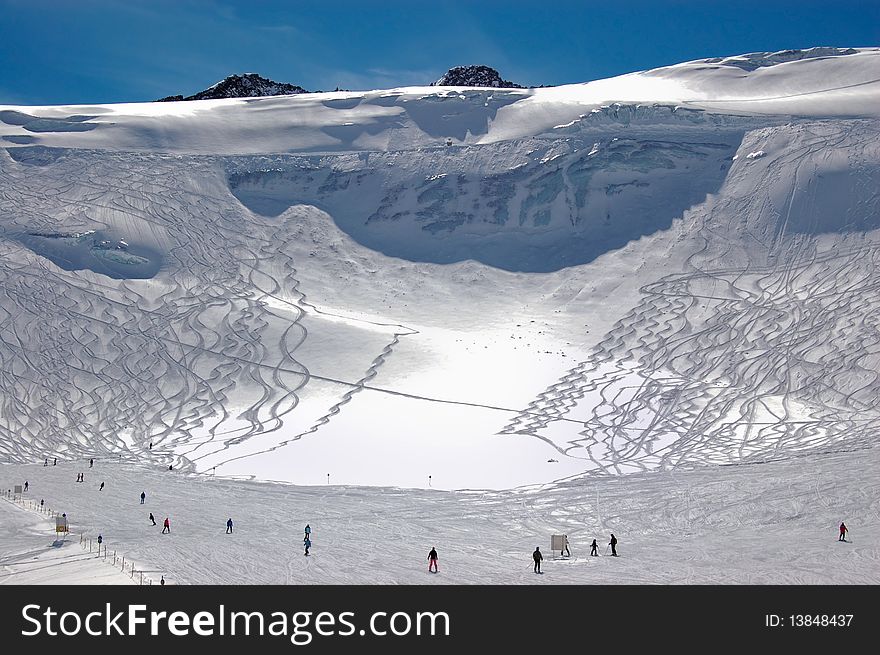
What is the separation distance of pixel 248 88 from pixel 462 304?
66538 mm

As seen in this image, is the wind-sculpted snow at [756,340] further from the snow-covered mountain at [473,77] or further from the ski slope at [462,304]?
the snow-covered mountain at [473,77]

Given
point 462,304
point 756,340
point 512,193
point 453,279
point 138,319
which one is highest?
point 512,193

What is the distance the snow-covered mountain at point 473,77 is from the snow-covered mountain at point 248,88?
2024 centimetres

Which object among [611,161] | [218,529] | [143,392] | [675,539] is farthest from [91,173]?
[675,539]

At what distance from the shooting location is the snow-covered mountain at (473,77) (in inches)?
4857

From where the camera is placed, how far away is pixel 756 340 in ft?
170

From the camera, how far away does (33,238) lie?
6319 centimetres

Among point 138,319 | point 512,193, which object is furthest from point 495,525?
point 512,193

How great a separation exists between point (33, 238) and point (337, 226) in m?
21.6

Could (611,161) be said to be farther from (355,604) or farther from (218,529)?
(355,604)

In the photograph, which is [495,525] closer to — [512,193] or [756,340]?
[756,340]

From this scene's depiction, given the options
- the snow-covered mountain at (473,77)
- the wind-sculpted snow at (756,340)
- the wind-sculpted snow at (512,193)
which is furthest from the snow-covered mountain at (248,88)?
the wind-sculpted snow at (756,340)

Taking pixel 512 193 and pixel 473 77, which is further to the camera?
pixel 473 77

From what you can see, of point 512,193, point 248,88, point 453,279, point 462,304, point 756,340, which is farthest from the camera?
point 248,88
